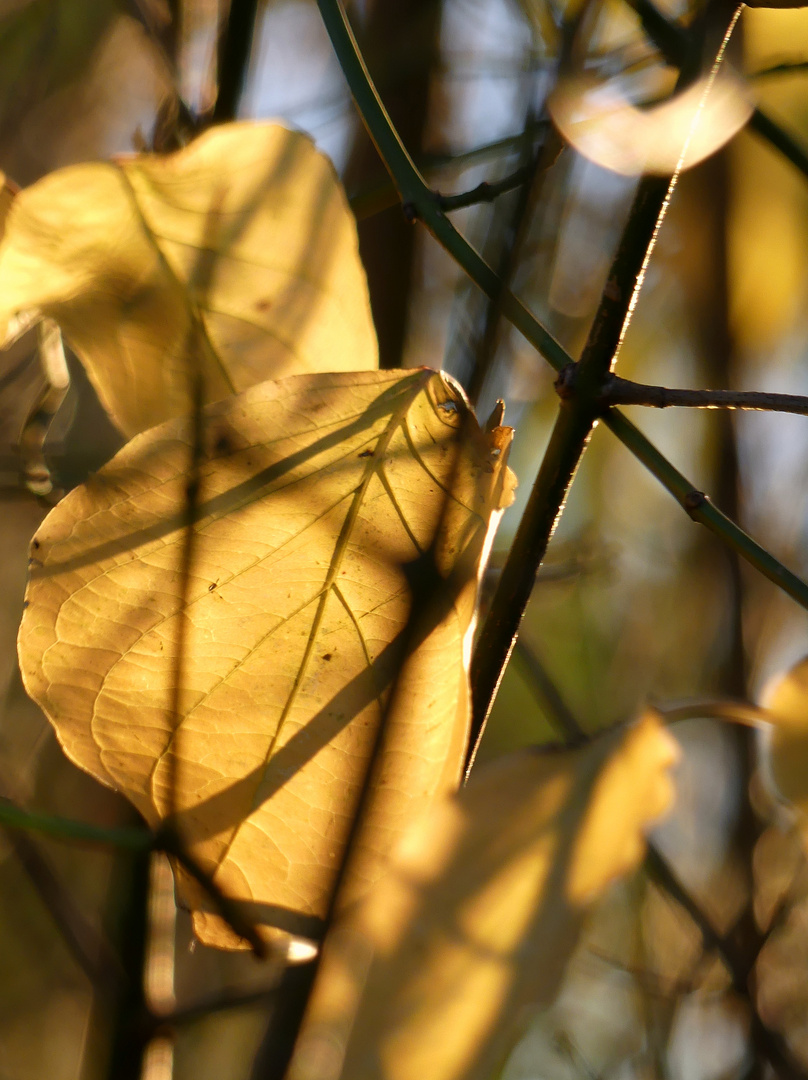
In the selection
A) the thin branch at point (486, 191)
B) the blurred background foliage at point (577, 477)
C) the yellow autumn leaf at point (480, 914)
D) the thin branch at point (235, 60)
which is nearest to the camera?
the yellow autumn leaf at point (480, 914)

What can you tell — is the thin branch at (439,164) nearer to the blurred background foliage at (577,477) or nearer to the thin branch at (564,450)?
the blurred background foliage at (577,477)

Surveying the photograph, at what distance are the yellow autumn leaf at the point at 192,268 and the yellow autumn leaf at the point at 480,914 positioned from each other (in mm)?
128

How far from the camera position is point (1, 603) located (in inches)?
39.3

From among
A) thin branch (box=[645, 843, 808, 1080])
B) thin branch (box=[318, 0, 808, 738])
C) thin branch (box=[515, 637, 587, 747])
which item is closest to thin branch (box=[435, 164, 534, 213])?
Result: thin branch (box=[318, 0, 808, 738])

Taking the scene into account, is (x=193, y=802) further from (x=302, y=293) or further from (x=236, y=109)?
(x=236, y=109)

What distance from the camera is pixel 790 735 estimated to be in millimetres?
253

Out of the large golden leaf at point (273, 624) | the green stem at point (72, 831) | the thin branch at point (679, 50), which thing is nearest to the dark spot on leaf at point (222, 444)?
the large golden leaf at point (273, 624)

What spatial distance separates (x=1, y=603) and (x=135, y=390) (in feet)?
2.84

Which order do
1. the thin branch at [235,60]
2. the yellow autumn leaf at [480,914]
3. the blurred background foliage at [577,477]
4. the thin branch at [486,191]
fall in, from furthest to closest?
the blurred background foliage at [577,477]
the thin branch at [235,60]
the thin branch at [486,191]
the yellow autumn leaf at [480,914]

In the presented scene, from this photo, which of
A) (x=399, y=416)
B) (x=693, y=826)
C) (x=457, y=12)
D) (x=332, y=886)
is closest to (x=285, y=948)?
(x=332, y=886)

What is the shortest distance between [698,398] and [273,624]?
0.12 meters

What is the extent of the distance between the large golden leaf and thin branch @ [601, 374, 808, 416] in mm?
33

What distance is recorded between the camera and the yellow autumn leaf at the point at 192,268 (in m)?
0.22

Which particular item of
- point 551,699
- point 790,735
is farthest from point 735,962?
point 790,735
